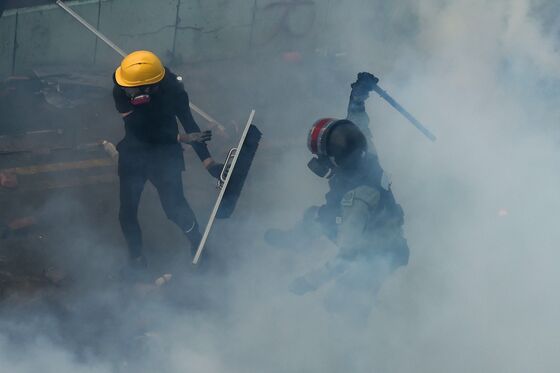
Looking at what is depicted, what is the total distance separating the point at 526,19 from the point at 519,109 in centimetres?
125

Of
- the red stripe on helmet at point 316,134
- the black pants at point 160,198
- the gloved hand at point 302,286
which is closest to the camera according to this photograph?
the red stripe on helmet at point 316,134

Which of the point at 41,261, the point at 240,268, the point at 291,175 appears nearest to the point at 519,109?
the point at 291,175

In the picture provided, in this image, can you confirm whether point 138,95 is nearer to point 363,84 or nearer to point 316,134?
point 316,134

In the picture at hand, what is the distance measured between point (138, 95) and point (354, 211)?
195cm

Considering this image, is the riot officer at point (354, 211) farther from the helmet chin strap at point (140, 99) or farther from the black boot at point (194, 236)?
the helmet chin strap at point (140, 99)

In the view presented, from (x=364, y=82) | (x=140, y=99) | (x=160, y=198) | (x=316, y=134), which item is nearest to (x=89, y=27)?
(x=160, y=198)

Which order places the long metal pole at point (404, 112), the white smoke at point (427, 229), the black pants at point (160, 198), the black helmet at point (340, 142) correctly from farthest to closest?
the long metal pole at point (404, 112) < the black pants at point (160, 198) < the white smoke at point (427, 229) < the black helmet at point (340, 142)

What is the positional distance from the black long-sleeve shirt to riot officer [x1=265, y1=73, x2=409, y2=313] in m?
1.25

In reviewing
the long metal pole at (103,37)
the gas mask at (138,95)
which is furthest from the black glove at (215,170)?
the long metal pole at (103,37)

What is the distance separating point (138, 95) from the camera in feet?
21.3

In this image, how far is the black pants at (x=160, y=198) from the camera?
6.93 metres

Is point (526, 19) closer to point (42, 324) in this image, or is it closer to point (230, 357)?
point (230, 357)

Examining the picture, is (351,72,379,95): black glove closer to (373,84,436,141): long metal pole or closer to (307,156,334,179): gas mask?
(373,84,436,141): long metal pole

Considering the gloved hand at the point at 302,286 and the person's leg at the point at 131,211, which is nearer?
the gloved hand at the point at 302,286
